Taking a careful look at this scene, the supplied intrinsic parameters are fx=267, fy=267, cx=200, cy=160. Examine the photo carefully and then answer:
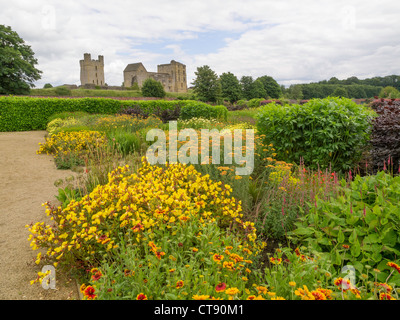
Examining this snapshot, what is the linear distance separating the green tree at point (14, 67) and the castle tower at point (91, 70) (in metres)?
30.4

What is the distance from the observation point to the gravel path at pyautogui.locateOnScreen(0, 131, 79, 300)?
2.27 m

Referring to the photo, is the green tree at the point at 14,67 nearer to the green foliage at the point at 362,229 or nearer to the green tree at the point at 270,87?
the green foliage at the point at 362,229

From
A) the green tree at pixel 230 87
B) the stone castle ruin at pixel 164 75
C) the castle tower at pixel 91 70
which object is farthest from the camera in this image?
the stone castle ruin at pixel 164 75

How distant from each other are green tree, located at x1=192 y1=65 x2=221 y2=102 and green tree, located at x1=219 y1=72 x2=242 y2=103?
25.0 feet

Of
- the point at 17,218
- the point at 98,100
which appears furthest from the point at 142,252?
the point at 98,100

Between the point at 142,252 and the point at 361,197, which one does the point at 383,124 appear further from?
the point at 142,252

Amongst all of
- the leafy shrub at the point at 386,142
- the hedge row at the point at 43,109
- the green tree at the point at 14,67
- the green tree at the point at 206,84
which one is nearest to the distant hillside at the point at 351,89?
the green tree at the point at 206,84

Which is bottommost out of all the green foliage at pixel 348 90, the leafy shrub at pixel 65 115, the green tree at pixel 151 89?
the leafy shrub at pixel 65 115

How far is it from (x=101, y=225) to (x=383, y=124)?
512cm

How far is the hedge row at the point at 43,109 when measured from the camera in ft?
44.4

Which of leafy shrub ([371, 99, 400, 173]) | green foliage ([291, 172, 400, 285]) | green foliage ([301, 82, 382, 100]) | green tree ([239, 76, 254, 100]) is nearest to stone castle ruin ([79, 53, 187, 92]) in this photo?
green tree ([239, 76, 254, 100])

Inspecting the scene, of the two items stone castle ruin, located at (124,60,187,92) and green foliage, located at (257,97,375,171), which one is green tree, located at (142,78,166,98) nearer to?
stone castle ruin, located at (124,60,187,92)
